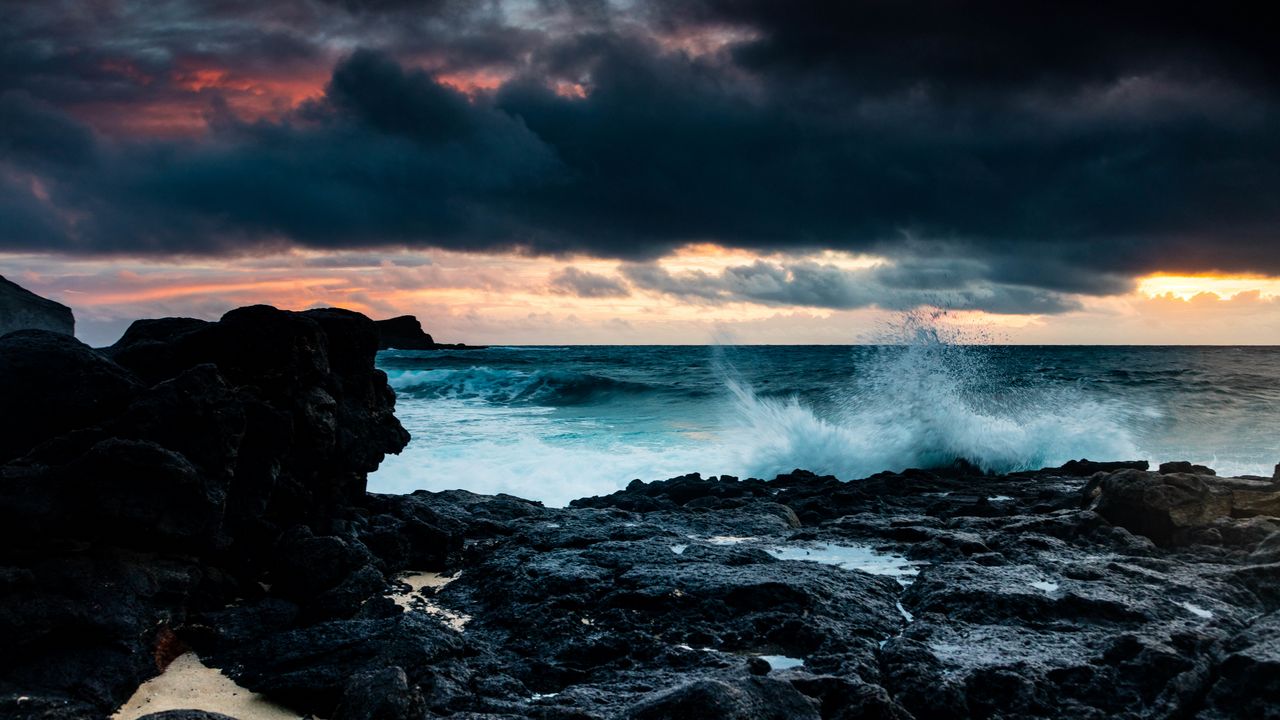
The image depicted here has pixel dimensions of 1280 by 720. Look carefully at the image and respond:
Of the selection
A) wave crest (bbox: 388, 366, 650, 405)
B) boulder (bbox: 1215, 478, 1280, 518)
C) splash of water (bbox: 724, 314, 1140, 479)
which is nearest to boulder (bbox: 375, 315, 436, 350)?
wave crest (bbox: 388, 366, 650, 405)

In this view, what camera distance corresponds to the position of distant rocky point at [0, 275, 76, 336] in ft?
52.8

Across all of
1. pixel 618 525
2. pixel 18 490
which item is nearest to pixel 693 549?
pixel 618 525

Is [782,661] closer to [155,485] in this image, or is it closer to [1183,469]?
[155,485]

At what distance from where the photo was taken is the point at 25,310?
16703 mm

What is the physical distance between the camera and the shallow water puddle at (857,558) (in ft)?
17.9

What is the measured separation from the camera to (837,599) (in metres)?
4.54

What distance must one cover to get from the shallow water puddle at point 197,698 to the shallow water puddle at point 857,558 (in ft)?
11.3

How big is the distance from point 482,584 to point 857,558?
275 centimetres

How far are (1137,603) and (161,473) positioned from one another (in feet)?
17.7

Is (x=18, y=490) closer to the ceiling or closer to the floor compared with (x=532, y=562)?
closer to the ceiling

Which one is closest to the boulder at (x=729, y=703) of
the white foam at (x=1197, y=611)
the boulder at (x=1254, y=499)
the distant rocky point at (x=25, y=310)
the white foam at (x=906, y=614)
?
the white foam at (x=906, y=614)

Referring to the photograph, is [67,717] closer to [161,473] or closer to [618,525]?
[161,473]

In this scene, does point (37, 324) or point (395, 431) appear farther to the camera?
point (37, 324)

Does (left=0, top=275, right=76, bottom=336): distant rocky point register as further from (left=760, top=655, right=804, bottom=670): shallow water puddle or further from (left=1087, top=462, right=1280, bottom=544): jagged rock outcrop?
(left=1087, top=462, right=1280, bottom=544): jagged rock outcrop
